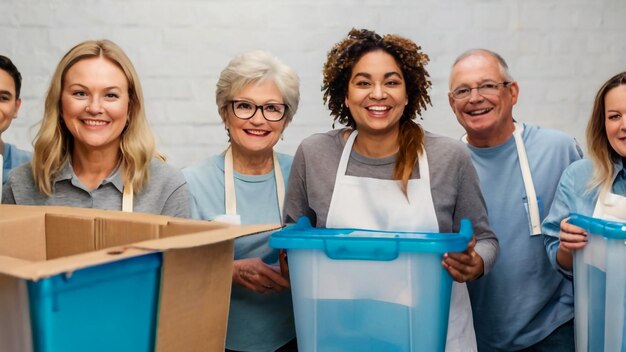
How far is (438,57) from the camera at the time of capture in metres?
2.48

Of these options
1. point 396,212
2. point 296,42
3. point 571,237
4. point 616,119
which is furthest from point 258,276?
point 296,42

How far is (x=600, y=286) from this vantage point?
3.92 ft

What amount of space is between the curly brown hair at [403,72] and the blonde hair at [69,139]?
1.52ft

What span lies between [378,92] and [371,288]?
462 millimetres

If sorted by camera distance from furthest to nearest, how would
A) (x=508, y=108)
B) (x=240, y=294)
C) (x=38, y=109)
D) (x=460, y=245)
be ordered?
(x=38, y=109) < (x=508, y=108) < (x=240, y=294) < (x=460, y=245)

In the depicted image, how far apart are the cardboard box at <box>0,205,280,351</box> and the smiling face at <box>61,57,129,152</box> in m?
0.31

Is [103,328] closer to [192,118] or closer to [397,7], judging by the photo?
[192,118]

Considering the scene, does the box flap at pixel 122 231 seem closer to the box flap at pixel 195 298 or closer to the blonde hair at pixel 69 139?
the box flap at pixel 195 298

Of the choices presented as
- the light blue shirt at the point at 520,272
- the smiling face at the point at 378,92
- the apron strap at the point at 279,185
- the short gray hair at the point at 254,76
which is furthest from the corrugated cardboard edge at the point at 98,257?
the light blue shirt at the point at 520,272

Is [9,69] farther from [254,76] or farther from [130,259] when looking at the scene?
[130,259]

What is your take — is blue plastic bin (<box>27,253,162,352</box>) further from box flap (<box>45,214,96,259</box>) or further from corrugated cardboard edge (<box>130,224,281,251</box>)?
box flap (<box>45,214,96,259</box>)

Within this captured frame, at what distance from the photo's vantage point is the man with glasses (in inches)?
66.1

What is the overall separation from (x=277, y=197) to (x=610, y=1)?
1.72 metres

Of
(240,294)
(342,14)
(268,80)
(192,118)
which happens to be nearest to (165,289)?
(240,294)
